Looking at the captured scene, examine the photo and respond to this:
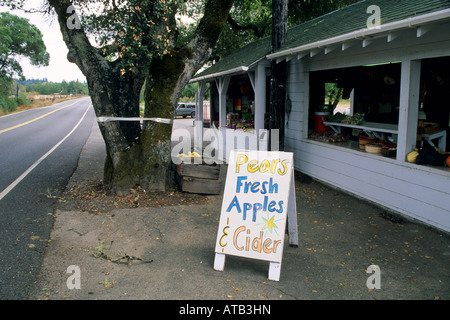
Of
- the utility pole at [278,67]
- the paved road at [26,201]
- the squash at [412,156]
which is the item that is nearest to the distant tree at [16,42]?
the paved road at [26,201]

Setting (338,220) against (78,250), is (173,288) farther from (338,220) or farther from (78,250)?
(338,220)

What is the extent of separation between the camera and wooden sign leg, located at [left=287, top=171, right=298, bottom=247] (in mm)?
4664

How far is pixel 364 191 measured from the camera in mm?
7000

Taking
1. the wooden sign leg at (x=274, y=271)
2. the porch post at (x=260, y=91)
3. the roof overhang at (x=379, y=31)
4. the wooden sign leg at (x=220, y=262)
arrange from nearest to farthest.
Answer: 1. the wooden sign leg at (x=274, y=271)
2. the wooden sign leg at (x=220, y=262)
3. the roof overhang at (x=379, y=31)
4. the porch post at (x=260, y=91)

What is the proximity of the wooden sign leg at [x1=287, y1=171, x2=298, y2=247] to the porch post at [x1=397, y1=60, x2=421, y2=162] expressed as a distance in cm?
250

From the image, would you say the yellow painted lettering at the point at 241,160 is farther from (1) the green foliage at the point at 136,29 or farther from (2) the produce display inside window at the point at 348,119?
(2) the produce display inside window at the point at 348,119

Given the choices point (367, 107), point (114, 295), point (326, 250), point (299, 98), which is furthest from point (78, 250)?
point (367, 107)

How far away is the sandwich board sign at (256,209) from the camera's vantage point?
13.8 feet

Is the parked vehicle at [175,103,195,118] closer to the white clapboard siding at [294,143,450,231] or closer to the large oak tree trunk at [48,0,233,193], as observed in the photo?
the white clapboard siding at [294,143,450,231]

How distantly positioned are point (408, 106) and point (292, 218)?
9.43 ft

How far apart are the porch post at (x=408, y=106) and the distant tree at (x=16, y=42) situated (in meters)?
45.0

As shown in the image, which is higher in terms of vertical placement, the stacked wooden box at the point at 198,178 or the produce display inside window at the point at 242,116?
the produce display inside window at the point at 242,116

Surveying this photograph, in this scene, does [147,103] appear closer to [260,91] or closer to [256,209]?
[260,91]

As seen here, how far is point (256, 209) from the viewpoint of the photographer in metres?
4.32
